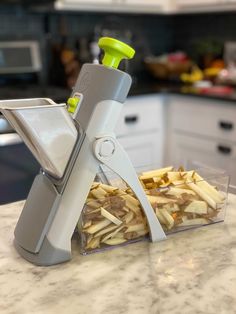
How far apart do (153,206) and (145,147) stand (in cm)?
184

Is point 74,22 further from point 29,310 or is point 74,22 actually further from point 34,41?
point 29,310

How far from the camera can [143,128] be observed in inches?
103

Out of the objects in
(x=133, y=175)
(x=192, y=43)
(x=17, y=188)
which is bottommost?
(x=17, y=188)

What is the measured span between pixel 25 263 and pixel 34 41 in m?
2.18

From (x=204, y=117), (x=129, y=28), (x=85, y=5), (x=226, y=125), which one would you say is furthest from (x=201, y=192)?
(x=129, y=28)

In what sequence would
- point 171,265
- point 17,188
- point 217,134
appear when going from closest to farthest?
point 171,265
point 17,188
point 217,134


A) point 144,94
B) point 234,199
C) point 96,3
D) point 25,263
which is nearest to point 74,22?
point 96,3

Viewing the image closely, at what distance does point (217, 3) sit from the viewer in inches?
105

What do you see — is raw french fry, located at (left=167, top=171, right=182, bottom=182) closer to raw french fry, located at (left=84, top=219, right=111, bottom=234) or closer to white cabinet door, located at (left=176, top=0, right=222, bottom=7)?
raw french fry, located at (left=84, top=219, right=111, bottom=234)

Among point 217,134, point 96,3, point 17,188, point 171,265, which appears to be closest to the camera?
point 171,265

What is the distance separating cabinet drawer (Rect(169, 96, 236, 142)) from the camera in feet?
7.75

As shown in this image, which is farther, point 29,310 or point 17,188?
point 17,188

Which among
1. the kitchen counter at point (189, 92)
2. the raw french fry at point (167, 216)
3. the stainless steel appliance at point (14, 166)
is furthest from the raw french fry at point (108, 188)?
the kitchen counter at point (189, 92)

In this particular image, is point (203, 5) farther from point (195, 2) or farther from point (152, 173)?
point (152, 173)
